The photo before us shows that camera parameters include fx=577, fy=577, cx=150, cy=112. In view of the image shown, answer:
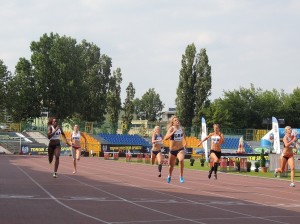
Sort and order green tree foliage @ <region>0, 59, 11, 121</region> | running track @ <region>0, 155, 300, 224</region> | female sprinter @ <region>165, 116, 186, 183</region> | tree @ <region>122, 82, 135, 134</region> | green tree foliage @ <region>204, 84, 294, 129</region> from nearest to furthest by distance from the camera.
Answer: running track @ <region>0, 155, 300, 224</region>
female sprinter @ <region>165, 116, 186, 183</region>
green tree foliage @ <region>0, 59, 11, 121</region>
green tree foliage @ <region>204, 84, 294, 129</region>
tree @ <region>122, 82, 135, 134</region>

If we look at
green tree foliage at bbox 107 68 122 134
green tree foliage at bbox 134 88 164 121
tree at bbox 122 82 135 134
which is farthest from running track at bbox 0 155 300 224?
green tree foliage at bbox 134 88 164 121

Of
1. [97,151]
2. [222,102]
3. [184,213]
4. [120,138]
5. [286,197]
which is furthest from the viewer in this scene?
[222,102]

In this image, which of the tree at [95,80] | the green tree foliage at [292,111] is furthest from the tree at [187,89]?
the green tree foliage at [292,111]

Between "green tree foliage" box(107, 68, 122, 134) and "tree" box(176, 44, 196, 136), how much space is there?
14.3 metres

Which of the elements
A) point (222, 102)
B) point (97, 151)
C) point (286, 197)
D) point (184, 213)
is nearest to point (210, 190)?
point (286, 197)

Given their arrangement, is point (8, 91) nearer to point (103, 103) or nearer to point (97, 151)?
point (103, 103)

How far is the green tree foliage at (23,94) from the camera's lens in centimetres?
8800

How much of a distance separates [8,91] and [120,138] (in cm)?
2313

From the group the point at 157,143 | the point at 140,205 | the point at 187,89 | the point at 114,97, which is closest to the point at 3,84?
the point at 114,97

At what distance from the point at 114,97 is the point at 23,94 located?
17897 mm

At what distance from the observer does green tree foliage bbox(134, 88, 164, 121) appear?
16650cm

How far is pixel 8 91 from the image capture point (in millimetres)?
87188

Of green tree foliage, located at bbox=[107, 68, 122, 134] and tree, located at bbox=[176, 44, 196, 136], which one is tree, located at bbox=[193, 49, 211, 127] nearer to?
tree, located at bbox=[176, 44, 196, 136]

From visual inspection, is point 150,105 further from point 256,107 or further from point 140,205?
point 140,205
